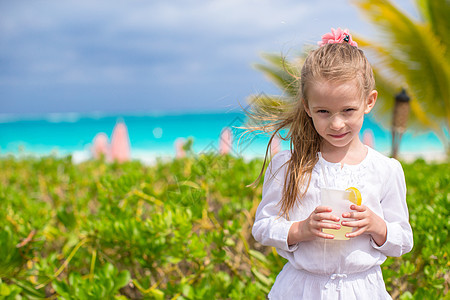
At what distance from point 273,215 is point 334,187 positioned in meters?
0.22

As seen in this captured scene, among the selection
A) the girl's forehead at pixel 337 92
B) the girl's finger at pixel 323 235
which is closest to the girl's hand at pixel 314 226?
the girl's finger at pixel 323 235

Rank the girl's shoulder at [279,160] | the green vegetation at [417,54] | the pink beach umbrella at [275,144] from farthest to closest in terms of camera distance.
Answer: the green vegetation at [417,54]
the pink beach umbrella at [275,144]
the girl's shoulder at [279,160]

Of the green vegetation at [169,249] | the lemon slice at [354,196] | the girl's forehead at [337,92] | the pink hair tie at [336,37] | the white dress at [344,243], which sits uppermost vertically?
the pink hair tie at [336,37]

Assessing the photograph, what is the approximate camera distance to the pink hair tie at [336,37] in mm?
1355

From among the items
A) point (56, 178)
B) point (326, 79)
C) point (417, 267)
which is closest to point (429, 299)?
point (417, 267)

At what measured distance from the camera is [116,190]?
2.23 meters

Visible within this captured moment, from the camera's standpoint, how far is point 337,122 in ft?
4.10

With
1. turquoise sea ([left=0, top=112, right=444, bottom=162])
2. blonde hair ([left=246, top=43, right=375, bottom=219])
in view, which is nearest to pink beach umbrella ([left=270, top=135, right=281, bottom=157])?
blonde hair ([left=246, top=43, right=375, bottom=219])

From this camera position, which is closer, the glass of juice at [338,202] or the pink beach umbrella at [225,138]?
the glass of juice at [338,202]

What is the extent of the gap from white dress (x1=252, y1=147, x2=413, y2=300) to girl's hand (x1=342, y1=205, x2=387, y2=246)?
28mm

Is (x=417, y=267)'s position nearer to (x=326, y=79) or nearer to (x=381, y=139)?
(x=326, y=79)

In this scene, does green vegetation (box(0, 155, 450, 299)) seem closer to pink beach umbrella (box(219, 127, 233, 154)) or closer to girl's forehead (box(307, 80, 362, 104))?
pink beach umbrella (box(219, 127, 233, 154))

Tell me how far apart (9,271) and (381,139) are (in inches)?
1452

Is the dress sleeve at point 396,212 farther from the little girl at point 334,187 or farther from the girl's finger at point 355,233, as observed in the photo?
the girl's finger at point 355,233
